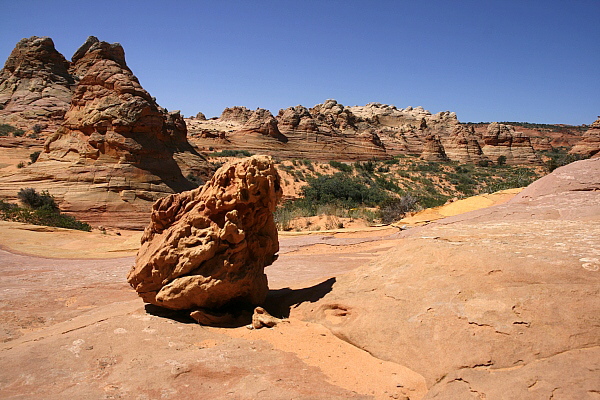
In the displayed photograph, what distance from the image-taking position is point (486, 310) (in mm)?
3215

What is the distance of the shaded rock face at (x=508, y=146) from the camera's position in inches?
2066

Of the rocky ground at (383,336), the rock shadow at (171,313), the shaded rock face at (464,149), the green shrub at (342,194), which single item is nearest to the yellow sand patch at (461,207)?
the rocky ground at (383,336)

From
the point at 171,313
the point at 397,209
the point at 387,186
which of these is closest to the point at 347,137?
the point at 387,186

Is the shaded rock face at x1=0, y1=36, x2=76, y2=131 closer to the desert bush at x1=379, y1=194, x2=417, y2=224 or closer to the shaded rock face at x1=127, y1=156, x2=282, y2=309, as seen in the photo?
the desert bush at x1=379, y1=194, x2=417, y2=224

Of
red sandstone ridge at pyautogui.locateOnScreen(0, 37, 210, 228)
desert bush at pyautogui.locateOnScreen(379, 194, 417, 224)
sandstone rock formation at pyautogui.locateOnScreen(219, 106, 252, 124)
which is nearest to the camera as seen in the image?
red sandstone ridge at pyautogui.locateOnScreen(0, 37, 210, 228)

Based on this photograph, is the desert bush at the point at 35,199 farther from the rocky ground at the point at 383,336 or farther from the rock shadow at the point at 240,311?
the rock shadow at the point at 240,311

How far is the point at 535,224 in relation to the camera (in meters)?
5.47

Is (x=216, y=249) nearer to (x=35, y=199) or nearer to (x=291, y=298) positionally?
(x=291, y=298)

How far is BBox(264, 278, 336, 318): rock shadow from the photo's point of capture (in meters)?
4.96

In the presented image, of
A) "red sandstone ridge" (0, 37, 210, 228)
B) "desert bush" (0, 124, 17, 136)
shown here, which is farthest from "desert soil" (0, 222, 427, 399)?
"desert bush" (0, 124, 17, 136)

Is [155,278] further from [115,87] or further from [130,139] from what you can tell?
[115,87]

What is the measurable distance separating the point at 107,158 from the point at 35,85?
26376 mm

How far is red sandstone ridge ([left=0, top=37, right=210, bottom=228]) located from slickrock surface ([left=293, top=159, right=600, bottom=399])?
14086 millimetres

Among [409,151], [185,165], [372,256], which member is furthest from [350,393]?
[409,151]
